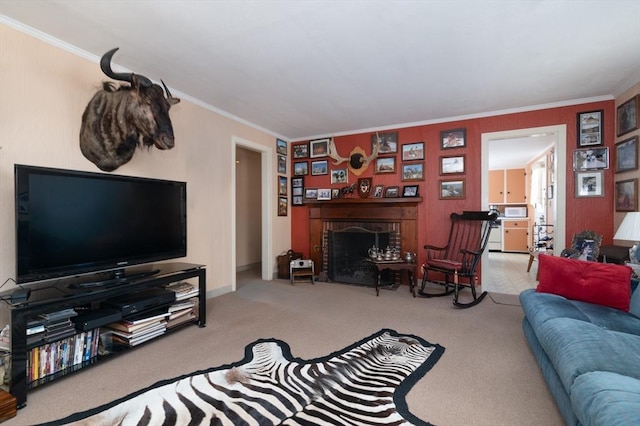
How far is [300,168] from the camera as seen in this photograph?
545cm

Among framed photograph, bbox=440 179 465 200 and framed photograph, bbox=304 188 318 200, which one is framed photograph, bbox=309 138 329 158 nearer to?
framed photograph, bbox=304 188 318 200

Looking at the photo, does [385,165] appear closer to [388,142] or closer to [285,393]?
[388,142]

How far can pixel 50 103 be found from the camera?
2338mm

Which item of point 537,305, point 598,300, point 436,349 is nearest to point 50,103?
point 436,349

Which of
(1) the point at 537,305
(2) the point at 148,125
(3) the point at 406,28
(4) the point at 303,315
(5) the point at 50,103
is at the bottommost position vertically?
(4) the point at 303,315

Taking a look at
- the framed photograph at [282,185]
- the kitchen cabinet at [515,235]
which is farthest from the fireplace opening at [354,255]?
the kitchen cabinet at [515,235]

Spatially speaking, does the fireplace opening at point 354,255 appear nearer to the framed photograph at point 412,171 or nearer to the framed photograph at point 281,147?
the framed photograph at point 412,171

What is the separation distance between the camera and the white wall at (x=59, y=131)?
2123mm

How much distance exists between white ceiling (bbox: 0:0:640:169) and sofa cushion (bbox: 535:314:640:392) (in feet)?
6.92

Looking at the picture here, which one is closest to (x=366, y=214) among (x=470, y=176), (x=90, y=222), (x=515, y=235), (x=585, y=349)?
(x=470, y=176)

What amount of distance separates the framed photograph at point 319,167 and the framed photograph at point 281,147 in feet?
1.86

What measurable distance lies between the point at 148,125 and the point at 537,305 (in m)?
3.40

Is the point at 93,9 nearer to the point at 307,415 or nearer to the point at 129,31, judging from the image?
the point at 129,31

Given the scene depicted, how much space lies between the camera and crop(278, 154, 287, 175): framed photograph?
5241 millimetres
